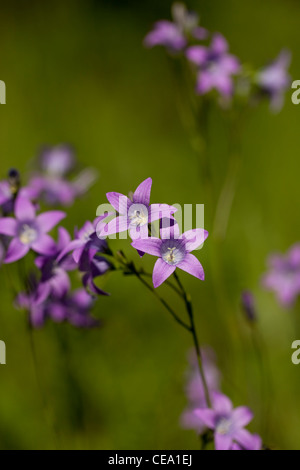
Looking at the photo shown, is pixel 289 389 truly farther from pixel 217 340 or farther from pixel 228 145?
pixel 228 145

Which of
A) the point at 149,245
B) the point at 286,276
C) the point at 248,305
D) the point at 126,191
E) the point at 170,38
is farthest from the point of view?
Result: the point at 126,191

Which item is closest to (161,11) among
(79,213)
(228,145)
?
(228,145)

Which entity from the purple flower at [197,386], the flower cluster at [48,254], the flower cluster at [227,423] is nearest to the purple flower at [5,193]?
the flower cluster at [48,254]

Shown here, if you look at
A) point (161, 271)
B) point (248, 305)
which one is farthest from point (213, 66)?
point (161, 271)

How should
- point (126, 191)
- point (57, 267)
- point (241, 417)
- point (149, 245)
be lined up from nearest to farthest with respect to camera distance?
point (149, 245) < point (241, 417) < point (57, 267) < point (126, 191)

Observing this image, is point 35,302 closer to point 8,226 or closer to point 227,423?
point 8,226

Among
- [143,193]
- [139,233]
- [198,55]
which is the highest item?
[198,55]

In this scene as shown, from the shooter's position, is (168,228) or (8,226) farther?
(8,226)
